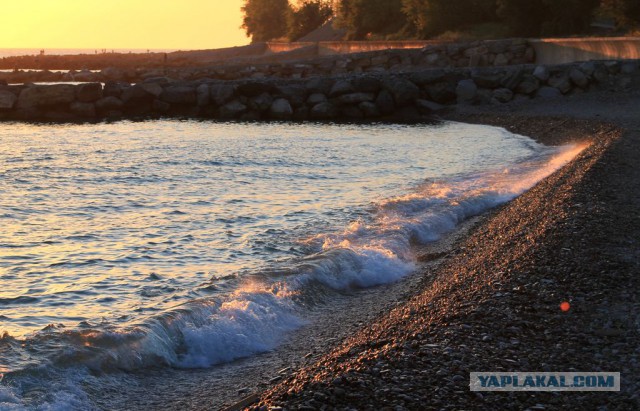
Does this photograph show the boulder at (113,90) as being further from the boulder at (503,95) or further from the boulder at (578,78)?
the boulder at (578,78)

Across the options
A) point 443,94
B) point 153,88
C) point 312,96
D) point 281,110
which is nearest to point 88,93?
point 153,88

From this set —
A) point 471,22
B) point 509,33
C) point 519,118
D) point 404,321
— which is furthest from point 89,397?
point 471,22

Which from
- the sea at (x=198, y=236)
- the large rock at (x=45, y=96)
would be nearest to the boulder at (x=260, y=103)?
the large rock at (x=45, y=96)

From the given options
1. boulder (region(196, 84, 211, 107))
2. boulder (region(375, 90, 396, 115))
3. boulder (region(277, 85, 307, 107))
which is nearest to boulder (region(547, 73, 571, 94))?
boulder (region(375, 90, 396, 115))

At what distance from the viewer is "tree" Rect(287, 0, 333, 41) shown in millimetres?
104562

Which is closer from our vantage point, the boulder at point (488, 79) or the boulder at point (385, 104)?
the boulder at point (385, 104)

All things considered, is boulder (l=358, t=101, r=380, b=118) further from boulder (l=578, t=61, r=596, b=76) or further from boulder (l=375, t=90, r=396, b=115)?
boulder (l=578, t=61, r=596, b=76)

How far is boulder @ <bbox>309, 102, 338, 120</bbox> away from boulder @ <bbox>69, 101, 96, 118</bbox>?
33.8 ft

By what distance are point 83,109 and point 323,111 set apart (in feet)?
36.9

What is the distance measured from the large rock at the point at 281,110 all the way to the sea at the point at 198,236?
1053 centimetres

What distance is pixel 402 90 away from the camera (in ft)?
120

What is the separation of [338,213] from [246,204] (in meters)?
2.05

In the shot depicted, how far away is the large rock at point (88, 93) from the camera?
124ft

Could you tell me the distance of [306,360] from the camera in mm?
7453
